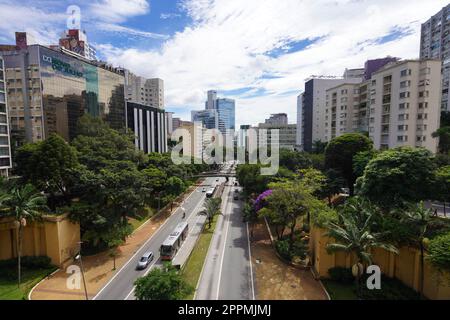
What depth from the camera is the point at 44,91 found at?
1711 inches

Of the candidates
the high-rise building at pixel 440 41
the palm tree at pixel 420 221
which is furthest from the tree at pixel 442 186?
the high-rise building at pixel 440 41

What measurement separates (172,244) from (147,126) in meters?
57.2

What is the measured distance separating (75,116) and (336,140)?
49335 millimetres

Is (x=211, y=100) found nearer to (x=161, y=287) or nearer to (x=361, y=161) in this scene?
(x=361, y=161)

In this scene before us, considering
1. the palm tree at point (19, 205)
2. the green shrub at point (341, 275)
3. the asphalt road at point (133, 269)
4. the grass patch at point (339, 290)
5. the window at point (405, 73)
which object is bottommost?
the asphalt road at point (133, 269)

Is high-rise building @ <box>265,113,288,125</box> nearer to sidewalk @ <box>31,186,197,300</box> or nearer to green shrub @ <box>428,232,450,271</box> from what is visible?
sidewalk @ <box>31,186,197,300</box>

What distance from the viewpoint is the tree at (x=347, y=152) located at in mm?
31859

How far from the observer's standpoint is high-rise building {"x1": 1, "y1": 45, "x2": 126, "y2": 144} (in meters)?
42.4

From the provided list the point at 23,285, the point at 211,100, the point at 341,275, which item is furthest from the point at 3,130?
the point at 211,100

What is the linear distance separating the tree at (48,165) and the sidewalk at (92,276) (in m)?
7.89

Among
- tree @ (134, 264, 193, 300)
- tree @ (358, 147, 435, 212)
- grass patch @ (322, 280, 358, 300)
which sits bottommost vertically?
grass patch @ (322, 280, 358, 300)

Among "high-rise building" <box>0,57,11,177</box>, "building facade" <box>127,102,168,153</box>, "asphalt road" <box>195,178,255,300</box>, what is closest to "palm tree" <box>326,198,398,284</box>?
"asphalt road" <box>195,178,255,300</box>

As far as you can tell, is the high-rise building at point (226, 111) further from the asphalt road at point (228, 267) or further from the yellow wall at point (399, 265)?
the yellow wall at point (399, 265)

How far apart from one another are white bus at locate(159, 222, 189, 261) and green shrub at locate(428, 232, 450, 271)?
18212mm
